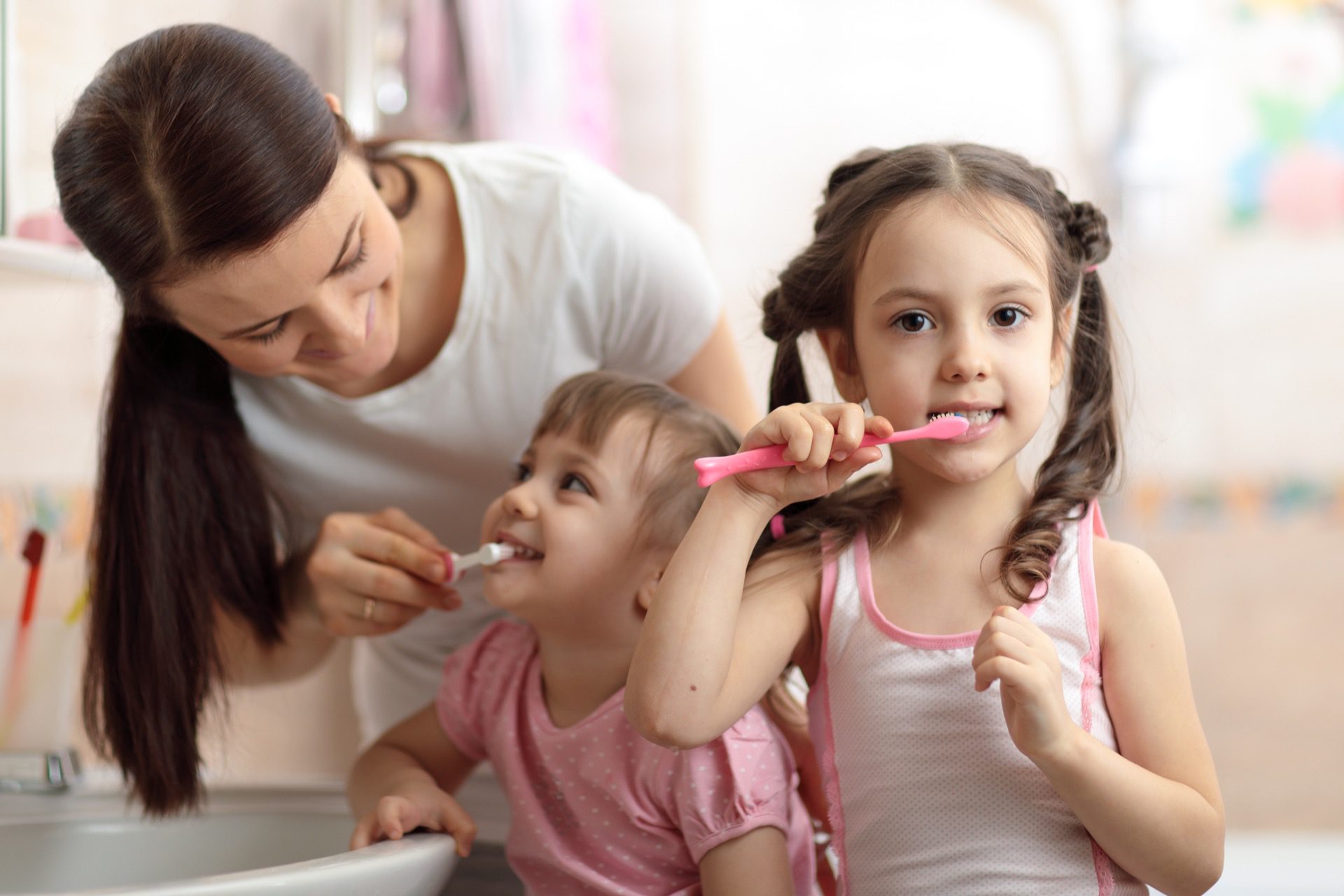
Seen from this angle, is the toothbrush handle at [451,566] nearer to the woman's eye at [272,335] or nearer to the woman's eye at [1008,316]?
the woman's eye at [272,335]

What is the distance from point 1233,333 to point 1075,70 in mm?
638

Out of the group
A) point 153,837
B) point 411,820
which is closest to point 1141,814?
point 411,820

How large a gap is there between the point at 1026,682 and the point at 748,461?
207mm

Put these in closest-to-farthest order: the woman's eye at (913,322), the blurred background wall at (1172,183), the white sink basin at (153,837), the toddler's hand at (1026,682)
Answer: the toddler's hand at (1026,682) < the woman's eye at (913,322) < the white sink basin at (153,837) < the blurred background wall at (1172,183)

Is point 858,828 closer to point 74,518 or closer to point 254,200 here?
point 254,200

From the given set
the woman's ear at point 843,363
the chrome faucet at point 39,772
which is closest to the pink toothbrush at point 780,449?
the woman's ear at point 843,363

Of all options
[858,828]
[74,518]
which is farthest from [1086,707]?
[74,518]

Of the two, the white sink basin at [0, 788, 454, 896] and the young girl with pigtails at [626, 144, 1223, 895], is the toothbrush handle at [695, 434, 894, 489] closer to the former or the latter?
the young girl with pigtails at [626, 144, 1223, 895]

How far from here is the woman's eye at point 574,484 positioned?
932 millimetres

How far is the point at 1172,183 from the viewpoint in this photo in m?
2.43

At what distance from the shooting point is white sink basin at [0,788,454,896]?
3.23ft

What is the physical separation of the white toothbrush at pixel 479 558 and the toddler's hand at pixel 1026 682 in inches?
14.6

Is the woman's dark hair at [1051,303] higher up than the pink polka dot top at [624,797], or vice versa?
the woman's dark hair at [1051,303]

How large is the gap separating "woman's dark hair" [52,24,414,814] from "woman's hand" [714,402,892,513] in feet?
1.22
